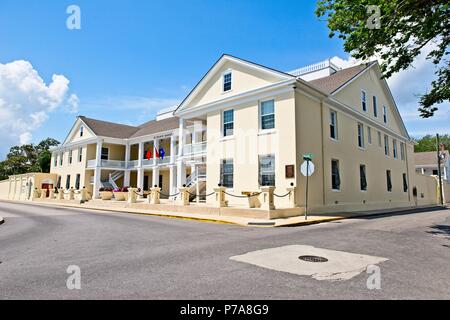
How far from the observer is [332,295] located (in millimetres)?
4004

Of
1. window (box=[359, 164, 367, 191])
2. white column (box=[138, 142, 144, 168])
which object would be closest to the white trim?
window (box=[359, 164, 367, 191])

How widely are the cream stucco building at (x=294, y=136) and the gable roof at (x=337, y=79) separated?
0.32ft

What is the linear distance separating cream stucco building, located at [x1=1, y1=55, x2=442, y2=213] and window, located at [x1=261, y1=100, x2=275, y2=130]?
0.06 meters

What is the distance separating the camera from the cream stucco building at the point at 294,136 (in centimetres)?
1659

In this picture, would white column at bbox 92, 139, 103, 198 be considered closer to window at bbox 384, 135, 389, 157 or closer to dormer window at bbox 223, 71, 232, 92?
dormer window at bbox 223, 71, 232, 92

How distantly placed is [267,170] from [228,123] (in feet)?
15.0

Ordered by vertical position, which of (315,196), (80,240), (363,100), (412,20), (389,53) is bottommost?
(80,240)

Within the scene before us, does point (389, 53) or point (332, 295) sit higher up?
point (389, 53)

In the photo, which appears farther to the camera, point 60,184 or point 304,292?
point 60,184

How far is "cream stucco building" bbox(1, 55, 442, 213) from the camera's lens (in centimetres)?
1659

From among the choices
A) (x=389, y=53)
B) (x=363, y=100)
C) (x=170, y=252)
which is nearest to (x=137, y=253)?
(x=170, y=252)

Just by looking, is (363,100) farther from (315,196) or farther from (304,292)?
(304,292)

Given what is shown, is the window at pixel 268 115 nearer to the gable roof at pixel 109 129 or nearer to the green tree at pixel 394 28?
the green tree at pixel 394 28

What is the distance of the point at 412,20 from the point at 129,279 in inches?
444
